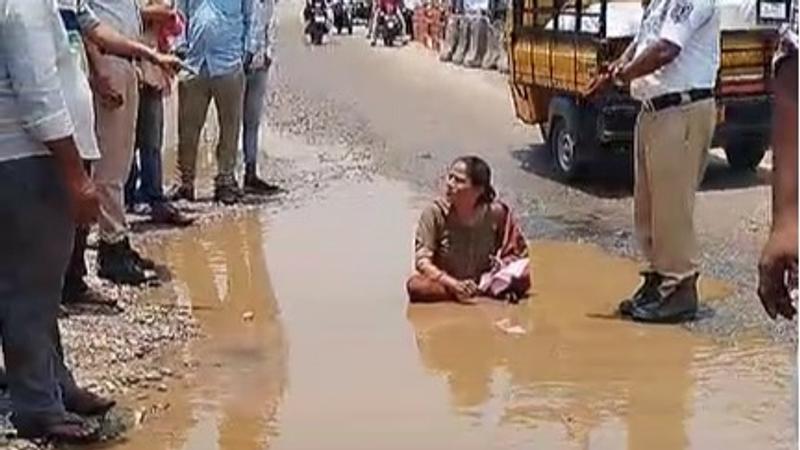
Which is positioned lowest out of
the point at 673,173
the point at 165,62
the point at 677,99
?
the point at 673,173

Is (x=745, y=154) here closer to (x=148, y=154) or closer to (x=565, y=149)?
(x=565, y=149)

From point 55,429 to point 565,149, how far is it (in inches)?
300

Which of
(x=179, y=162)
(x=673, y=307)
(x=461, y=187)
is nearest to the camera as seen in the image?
(x=673, y=307)

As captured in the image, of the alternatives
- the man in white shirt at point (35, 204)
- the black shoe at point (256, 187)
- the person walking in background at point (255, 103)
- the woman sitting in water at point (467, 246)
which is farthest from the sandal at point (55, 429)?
the black shoe at point (256, 187)

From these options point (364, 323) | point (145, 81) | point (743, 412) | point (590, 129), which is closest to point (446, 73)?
point (590, 129)

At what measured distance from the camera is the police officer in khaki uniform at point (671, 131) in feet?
24.7

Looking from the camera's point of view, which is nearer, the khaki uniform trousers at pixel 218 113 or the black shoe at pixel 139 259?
the black shoe at pixel 139 259

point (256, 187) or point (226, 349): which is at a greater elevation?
point (226, 349)

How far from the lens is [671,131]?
7.67 meters

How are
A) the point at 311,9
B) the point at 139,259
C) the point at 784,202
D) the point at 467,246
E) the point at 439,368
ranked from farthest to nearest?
the point at 311,9 < the point at 139,259 < the point at 467,246 < the point at 439,368 < the point at 784,202

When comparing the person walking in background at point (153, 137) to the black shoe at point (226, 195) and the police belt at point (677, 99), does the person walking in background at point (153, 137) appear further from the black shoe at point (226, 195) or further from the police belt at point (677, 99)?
the police belt at point (677, 99)

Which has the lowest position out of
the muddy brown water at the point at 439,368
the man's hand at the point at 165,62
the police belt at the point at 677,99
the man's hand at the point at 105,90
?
the muddy brown water at the point at 439,368

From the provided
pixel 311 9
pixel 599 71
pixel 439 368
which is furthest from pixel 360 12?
pixel 439 368

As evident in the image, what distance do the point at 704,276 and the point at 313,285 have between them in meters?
2.04
